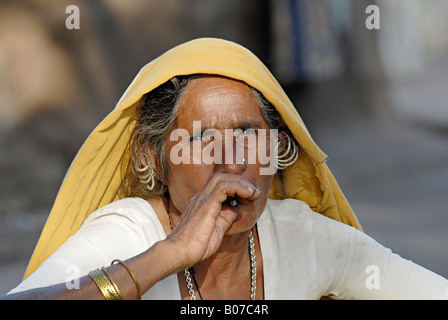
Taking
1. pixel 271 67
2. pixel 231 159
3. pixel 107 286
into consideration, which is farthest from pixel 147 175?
pixel 271 67

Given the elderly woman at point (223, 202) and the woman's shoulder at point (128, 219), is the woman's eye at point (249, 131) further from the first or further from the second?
the woman's shoulder at point (128, 219)

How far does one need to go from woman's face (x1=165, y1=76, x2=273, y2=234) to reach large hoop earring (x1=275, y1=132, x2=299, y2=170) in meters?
0.20

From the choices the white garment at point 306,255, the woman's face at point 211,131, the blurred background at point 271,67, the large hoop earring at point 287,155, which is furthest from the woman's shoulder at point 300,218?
the blurred background at point 271,67

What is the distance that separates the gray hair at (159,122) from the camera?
2461 millimetres

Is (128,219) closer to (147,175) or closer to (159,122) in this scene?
(147,175)

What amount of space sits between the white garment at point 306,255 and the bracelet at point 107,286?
17.1 inches

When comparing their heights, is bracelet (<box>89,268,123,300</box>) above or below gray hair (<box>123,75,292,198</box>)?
below

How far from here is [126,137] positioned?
8.38 ft

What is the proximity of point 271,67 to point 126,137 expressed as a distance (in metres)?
7.26

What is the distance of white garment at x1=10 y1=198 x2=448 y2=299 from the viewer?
7.76 feet

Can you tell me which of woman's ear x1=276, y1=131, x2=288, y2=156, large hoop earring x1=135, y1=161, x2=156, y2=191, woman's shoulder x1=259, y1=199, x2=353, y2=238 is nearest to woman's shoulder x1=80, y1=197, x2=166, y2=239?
large hoop earring x1=135, y1=161, x2=156, y2=191

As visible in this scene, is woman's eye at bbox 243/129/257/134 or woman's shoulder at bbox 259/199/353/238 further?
woman's shoulder at bbox 259/199/353/238

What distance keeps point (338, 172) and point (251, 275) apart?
6.42m

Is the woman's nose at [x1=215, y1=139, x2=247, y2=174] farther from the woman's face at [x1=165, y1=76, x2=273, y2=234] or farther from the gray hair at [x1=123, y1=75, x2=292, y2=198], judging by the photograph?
the gray hair at [x1=123, y1=75, x2=292, y2=198]
